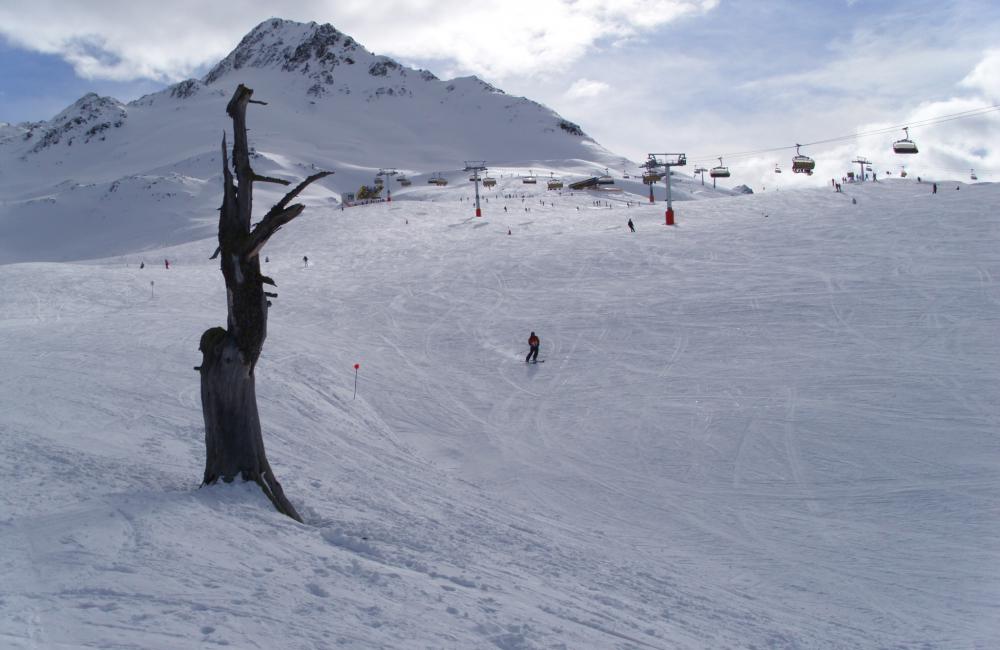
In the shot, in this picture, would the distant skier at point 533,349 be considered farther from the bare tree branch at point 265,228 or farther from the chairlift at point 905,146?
the chairlift at point 905,146

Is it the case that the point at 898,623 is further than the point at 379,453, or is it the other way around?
the point at 379,453

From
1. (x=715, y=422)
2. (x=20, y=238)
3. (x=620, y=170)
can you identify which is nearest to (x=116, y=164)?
(x=20, y=238)

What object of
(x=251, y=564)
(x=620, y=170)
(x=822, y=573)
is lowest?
(x=822, y=573)

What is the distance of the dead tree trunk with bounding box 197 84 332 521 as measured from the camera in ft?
26.8

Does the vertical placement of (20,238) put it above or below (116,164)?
below

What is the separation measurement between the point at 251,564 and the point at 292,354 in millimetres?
15223

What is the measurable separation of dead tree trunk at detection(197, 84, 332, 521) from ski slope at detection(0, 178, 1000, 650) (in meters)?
0.41

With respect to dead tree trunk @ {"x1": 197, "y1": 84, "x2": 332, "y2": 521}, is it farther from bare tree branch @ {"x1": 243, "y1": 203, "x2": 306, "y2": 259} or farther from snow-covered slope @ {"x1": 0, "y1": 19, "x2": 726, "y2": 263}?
snow-covered slope @ {"x1": 0, "y1": 19, "x2": 726, "y2": 263}

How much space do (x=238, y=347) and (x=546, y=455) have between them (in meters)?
8.64

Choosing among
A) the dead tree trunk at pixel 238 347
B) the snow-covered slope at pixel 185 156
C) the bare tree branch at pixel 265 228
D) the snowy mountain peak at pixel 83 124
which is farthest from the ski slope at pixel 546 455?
the snowy mountain peak at pixel 83 124

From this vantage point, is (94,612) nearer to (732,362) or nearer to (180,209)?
(732,362)

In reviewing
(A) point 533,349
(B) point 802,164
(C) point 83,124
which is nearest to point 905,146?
(B) point 802,164

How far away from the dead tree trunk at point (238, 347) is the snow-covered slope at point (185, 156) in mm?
68581

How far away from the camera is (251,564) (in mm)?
6180
